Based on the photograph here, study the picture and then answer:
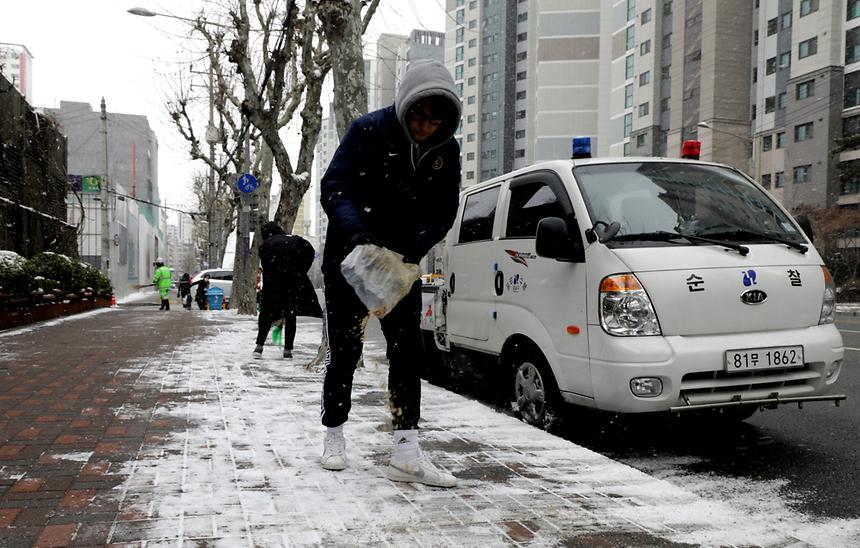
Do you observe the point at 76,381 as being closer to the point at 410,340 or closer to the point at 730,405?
the point at 410,340

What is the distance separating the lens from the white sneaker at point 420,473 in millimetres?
3240

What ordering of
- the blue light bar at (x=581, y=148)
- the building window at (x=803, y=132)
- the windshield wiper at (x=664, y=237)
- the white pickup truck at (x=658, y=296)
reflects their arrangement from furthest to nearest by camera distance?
1. the building window at (x=803, y=132)
2. the blue light bar at (x=581, y=148)
3. the windshield wiper at (x=664, y=237)
4. the white pickup truck at (x=658, y=296)

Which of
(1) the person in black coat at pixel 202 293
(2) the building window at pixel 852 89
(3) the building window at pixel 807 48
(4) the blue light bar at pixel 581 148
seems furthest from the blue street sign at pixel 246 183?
(3) the building window at pixel 807 48

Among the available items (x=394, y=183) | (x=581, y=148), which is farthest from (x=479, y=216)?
(x=394, y=183)

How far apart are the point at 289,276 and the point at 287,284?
Result: 0.34ft

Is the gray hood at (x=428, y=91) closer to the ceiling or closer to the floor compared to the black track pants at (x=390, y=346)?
closer to the ceiling

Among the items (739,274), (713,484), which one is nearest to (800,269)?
(739,274)

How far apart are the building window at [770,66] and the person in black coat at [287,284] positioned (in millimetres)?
52160

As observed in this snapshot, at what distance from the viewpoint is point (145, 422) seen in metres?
4.57

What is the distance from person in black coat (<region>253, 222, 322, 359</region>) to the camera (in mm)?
8773

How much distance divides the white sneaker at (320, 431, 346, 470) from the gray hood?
1501 mm

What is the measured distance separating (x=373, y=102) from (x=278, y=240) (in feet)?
390

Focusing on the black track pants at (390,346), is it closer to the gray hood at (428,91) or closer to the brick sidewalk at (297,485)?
the brick sidewalk at (297,485)

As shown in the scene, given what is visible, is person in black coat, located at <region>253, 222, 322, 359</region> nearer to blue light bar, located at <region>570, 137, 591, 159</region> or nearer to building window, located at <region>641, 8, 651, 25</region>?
blue light bar, located at <region>570, 137, 591, 159</region>
